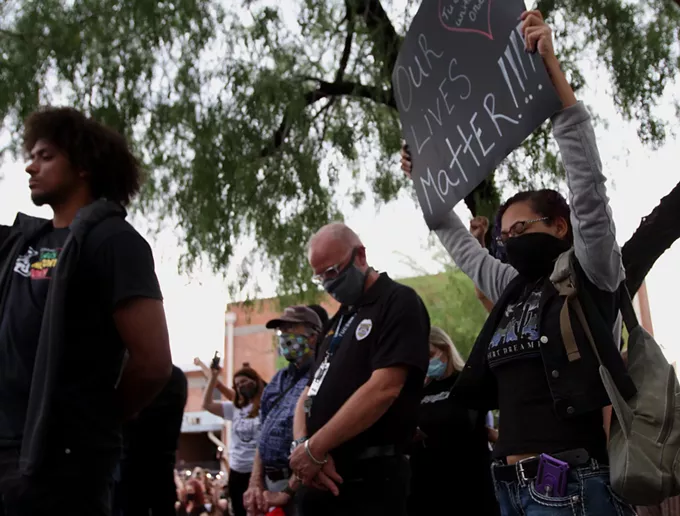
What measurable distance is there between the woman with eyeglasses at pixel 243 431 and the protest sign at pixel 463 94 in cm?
346

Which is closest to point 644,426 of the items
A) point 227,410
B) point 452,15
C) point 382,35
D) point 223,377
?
point 452,15

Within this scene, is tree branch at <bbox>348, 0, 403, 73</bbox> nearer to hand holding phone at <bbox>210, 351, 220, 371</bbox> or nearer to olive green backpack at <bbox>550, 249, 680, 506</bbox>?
hand holding phone at <bbox>210, 351, 220, 371</bbox>

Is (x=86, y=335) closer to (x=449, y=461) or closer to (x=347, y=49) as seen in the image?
(x=449, y=461)

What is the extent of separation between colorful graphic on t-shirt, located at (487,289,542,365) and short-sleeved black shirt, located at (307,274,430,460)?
26.9 inches

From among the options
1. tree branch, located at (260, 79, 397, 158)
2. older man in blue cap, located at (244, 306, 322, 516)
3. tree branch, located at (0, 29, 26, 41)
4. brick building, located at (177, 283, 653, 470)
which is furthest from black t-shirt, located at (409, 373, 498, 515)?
brick building, located at (177, 283, 653, 470)

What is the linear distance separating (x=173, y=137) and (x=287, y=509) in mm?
4744

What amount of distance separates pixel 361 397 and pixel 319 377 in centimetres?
38

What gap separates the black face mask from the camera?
2.43m

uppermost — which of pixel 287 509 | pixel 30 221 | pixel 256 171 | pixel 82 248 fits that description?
pixel 256 171

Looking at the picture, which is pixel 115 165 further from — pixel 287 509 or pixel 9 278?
pixel 287 509

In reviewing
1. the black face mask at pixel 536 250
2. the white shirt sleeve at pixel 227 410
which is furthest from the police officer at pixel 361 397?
the white shirt sleeve at pixel 227 410

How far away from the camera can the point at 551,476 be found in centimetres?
212

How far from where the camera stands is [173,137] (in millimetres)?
7785

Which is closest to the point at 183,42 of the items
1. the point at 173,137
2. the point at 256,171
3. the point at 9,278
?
the point at 173,137
